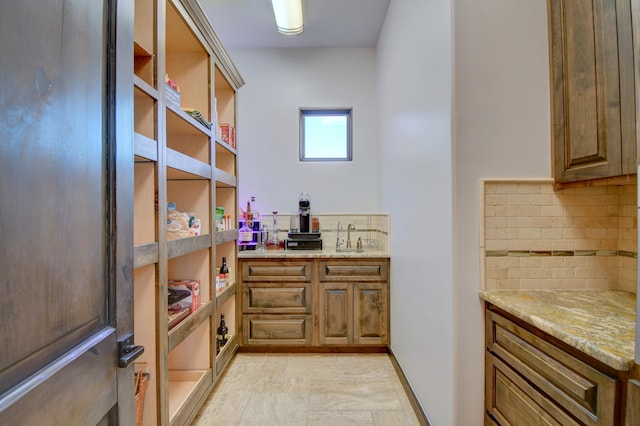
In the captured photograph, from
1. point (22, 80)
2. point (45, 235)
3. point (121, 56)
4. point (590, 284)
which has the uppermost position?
point (121, 56)

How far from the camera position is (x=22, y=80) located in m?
0.53

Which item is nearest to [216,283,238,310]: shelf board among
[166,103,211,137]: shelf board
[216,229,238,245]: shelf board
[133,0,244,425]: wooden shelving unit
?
[133,0,244,425]: wooden shelving unit

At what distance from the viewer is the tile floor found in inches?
76.3

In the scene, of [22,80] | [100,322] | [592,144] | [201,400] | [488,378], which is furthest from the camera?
[201,400]

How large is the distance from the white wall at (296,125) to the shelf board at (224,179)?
0.75 m

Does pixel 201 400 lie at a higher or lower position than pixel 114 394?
lower

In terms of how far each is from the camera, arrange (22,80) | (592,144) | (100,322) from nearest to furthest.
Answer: (22,80), (100,322), (592,144)

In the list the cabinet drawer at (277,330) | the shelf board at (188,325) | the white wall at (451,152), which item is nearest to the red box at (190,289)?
the shelf board at (188,325)

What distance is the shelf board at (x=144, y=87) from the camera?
1.26m

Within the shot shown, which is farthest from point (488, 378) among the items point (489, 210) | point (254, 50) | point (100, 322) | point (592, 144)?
point (254, 50)

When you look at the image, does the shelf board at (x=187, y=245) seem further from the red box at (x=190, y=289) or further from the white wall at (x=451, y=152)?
the white wall at (x=451, y=152)

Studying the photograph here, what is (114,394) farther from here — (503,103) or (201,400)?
(503,103)

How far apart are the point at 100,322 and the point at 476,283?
143 cm

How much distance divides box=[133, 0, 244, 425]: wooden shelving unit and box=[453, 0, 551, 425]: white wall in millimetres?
1399
